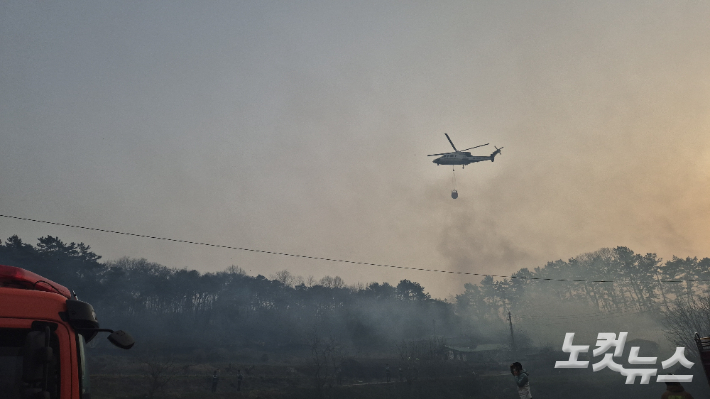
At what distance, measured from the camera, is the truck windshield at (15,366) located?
139 inches

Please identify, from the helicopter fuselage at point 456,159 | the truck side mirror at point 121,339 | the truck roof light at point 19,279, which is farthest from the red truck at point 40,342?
the helicopter fuselage at point 456,159

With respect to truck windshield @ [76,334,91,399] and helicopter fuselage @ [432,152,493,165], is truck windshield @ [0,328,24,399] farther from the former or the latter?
helicopter fuselage @ [432,152,493,165]

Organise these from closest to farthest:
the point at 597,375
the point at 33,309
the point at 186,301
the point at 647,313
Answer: the point at 33,309 → the point at 597,375 → the point at 647,313 → the point at 186,301

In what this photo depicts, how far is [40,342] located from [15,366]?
334mm

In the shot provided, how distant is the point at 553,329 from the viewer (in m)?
78.1

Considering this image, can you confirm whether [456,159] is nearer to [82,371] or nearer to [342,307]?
[82,371]

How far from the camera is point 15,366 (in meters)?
3.62

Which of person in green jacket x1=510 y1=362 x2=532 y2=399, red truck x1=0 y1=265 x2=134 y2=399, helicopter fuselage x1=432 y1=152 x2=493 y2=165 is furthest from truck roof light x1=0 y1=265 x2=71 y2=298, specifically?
helicopter fuselage x1=432 y1=152 x2=493 y2=165

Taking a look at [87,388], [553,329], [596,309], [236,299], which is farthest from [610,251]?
[87,388]

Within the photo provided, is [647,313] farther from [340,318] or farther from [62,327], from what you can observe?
[62,327]

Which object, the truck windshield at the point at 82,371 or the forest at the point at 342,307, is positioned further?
the forest at the point at 342,307

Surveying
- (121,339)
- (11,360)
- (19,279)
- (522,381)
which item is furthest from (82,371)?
(522,381)

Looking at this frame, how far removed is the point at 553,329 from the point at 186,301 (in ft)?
247

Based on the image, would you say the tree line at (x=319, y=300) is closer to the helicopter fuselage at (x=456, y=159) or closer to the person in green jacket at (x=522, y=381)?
the helicopter fuselage at (x=456, y=159)
